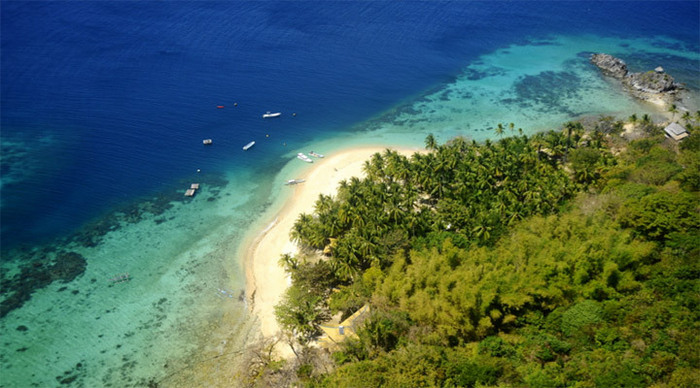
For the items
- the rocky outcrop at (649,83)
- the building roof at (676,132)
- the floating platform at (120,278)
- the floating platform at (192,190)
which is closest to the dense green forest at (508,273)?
the building roof at (676,132)

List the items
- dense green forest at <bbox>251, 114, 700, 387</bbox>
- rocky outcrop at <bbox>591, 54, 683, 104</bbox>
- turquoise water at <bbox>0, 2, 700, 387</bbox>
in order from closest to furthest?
dense green forest at <bbox>251, 114, 700, 387</bbox> → turquoise water at <bbox>0, 2, 700, 387</bbox> → rocky outcrop at <bbox>591, 54, 683, 104</bbox>

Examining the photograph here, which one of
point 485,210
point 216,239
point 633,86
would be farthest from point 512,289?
point 633,86

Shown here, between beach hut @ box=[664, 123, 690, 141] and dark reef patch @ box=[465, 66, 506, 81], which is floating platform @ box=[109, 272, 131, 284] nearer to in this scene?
dark reef patch @ box=[465, 66, 506, 81]

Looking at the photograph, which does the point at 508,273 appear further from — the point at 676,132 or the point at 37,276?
the point at 37,276

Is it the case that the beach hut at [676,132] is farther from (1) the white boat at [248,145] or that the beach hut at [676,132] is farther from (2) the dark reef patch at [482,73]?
(1) the white boat at [248,145]

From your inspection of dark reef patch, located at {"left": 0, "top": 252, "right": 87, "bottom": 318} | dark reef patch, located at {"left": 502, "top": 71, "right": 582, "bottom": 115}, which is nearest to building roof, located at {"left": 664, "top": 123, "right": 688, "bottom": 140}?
dark reef patch, located at {"left": 502, "top": 71, "right": 582, "bottom": 115}

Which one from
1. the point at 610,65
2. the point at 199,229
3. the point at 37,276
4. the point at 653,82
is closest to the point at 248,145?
the point at 199,229

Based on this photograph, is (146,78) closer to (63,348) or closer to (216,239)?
(216,239)
